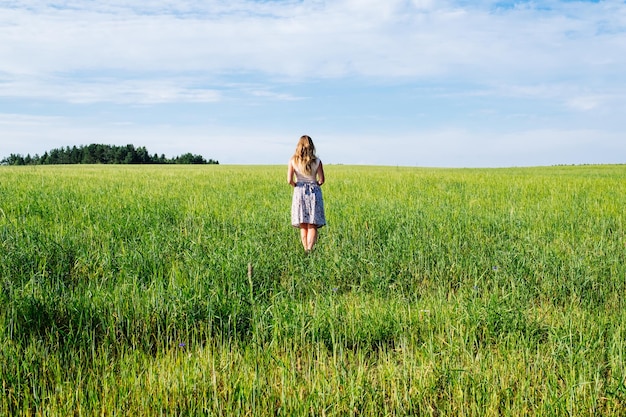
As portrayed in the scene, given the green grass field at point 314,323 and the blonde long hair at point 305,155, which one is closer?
the green grass field at point 314,323

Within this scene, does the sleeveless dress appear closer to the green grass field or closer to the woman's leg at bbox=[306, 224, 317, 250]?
the woman's leg at bbox=[306, 224, 317, 250]

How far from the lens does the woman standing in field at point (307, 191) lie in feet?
24.5

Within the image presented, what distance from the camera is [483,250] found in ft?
22.7

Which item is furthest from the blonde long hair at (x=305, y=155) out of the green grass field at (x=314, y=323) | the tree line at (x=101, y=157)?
the tree line at (x=101, y=157)

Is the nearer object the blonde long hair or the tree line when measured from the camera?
the blonde long hair

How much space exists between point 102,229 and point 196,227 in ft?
4.57

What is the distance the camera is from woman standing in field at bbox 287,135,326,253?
7457mm

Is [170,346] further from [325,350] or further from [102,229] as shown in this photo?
[102,229]

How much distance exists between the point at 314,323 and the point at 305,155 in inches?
147

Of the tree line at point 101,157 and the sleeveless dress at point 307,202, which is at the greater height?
the tree line at point 101,157

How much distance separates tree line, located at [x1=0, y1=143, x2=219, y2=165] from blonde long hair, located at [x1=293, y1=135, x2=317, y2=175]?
235 ft

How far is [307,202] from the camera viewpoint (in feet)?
24.8

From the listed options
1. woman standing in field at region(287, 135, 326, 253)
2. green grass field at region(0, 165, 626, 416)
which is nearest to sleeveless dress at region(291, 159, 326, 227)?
woman standing in field at region(287, 135, 326, 253)

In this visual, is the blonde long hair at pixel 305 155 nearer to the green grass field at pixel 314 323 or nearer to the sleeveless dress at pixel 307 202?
the sleeveless dress at pixel 307 202
